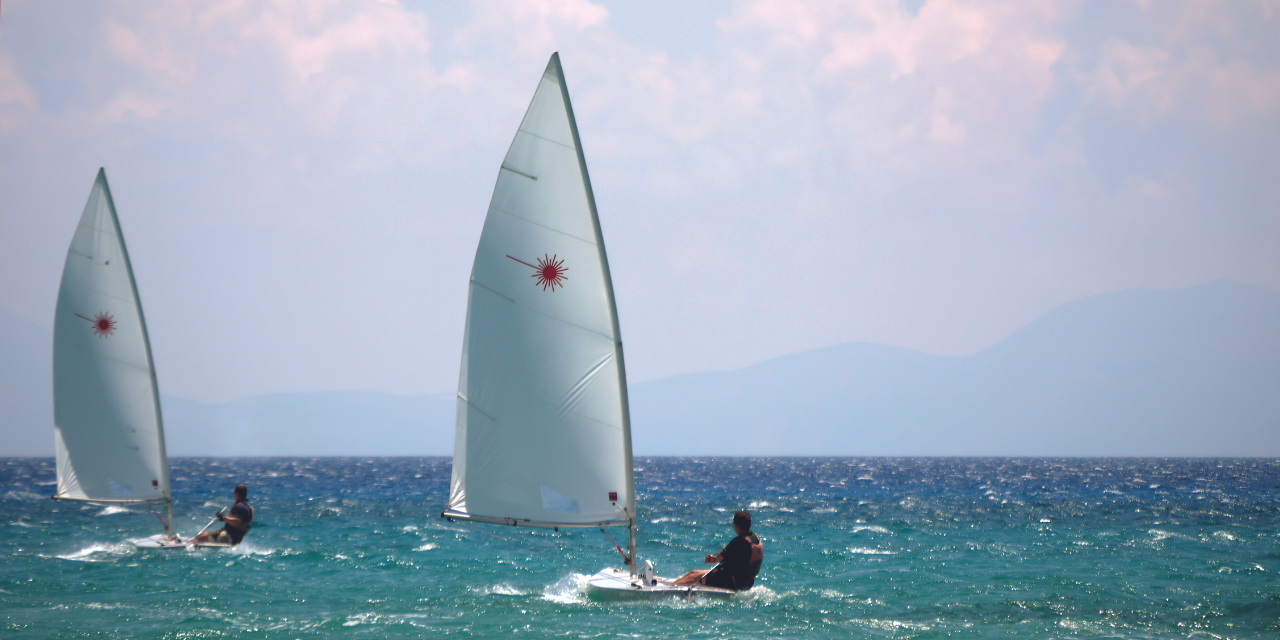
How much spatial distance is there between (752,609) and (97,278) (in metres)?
18.0

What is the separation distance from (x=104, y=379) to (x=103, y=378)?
4cm

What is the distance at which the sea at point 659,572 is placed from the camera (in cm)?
→ 1562

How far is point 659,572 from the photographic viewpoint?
22797 millimetres

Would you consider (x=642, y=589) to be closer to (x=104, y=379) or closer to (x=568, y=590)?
(x=568, y=590)

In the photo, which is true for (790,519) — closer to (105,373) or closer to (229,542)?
(229,542)

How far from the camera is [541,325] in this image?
15742mm

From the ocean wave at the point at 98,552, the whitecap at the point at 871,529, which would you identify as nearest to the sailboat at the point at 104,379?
the ocean wave at the point at 98,552

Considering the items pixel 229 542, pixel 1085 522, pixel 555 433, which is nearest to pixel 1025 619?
pixel 555 433

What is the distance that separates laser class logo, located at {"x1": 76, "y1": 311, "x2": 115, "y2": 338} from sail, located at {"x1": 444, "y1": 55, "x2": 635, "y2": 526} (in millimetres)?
12843

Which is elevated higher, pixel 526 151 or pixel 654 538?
pixel 526 151

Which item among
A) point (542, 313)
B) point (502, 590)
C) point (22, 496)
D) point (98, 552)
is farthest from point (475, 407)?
point (22, 496)

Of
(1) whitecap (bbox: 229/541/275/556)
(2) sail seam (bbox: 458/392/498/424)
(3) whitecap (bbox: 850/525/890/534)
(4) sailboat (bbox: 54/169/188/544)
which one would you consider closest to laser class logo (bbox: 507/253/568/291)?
(2) sail seam (bbox: 458/392/498/424)

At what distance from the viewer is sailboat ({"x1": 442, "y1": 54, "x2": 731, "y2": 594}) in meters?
15.5

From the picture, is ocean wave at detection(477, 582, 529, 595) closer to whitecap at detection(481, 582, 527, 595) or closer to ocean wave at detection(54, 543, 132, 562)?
whitecap at detection(481, 582, 527, 595)
